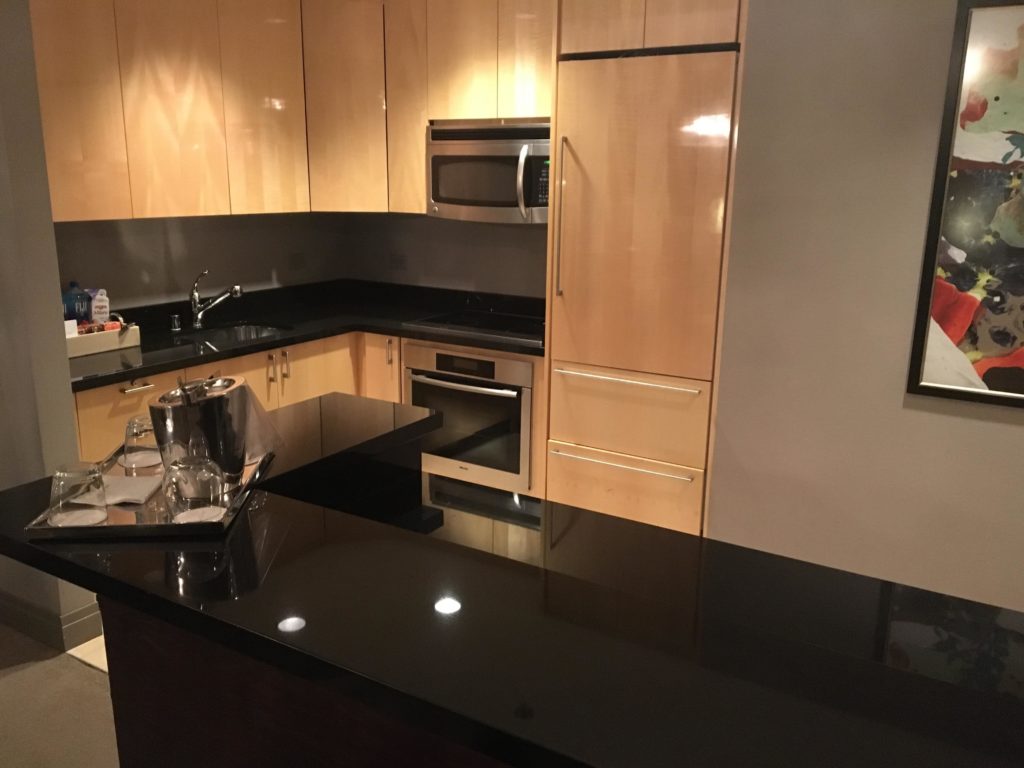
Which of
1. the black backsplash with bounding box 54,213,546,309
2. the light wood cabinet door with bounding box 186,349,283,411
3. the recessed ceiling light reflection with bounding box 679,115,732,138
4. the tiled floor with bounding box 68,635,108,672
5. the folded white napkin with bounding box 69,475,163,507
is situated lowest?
the tiled floor with bounding box 68,635,108,672

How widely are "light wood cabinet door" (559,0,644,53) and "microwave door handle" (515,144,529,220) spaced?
0.45 metres

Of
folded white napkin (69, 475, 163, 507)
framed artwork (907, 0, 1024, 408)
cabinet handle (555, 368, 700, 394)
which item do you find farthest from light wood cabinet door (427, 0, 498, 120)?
folded white napkin (69, 475, 163, 507)

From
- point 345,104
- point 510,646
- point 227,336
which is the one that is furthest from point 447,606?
point 345,104

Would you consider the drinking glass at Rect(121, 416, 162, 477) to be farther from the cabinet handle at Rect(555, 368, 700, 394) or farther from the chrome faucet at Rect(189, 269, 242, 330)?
the chrome faucet at Rect(189, 269, 242, 330)

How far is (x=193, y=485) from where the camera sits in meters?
1.50

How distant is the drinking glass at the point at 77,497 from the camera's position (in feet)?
4.73

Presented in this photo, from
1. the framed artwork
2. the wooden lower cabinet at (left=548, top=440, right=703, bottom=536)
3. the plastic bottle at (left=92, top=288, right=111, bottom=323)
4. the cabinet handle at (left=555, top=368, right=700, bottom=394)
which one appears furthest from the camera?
the plastic bottle at (left=92, top=288, right=111, bottom=323)

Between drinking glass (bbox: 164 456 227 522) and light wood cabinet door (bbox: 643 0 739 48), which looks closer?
drinking glass (bbox: 164 456 227 522)

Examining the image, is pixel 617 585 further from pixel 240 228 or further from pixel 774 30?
pixel 240 228

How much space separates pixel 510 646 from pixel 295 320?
3184mm

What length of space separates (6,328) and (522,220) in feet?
6.31

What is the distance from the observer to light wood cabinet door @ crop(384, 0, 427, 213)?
11.8ft

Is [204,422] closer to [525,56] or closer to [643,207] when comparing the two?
[643,207]

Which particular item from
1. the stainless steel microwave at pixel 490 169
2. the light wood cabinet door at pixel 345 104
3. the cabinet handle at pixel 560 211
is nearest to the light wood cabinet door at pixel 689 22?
the cabinet handle at pixel 560 211
